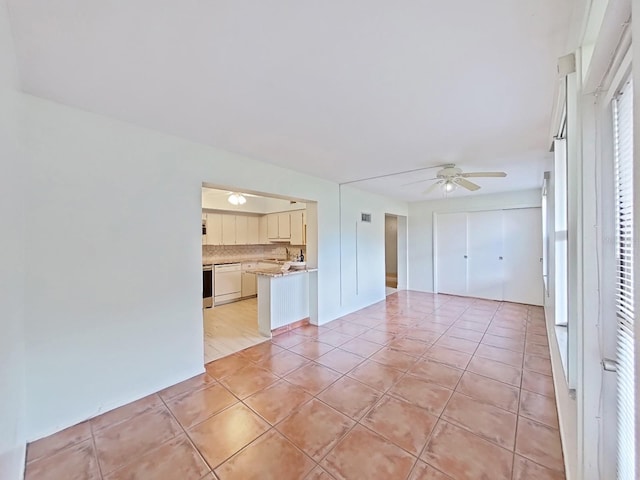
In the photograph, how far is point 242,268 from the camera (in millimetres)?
5895

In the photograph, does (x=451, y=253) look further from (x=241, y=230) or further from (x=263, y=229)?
(x=241, y=230)

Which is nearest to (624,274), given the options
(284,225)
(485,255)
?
(485,255)

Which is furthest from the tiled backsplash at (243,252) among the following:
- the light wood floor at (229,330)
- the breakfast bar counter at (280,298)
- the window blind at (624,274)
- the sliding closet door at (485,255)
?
the window blind at (624,274)

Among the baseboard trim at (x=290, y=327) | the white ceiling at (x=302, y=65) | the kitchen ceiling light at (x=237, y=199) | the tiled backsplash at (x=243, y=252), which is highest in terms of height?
the white ceiling at (x=302, y=65)

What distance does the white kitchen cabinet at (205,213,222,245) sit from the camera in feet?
18.5

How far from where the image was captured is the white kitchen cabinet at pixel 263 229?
662 centimetres

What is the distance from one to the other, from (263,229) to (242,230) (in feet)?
1.94

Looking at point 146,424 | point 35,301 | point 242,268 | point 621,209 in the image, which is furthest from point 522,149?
point 242,268

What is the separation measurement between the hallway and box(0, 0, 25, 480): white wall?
0.48 metres

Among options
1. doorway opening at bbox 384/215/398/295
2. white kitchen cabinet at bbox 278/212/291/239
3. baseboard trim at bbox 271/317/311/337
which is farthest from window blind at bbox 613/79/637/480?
doorway opening at bbox 384/215/398/295

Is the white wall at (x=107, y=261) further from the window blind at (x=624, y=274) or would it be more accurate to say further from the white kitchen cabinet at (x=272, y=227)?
the white kitchen cabinet at (x=272, y=227)

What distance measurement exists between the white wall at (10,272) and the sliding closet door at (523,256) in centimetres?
680

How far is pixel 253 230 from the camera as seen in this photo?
6605 mm

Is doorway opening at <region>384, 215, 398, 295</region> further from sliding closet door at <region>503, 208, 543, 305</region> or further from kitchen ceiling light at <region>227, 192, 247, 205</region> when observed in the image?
kitchen ceiling light at <region>227, 192, 247, 205</region>
